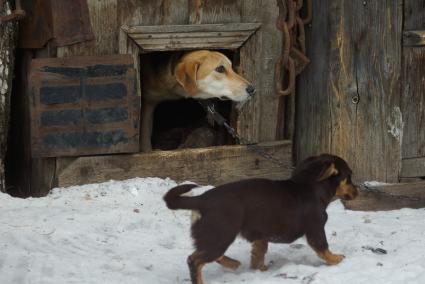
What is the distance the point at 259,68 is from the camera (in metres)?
7.27

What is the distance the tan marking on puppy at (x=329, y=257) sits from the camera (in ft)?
17.6

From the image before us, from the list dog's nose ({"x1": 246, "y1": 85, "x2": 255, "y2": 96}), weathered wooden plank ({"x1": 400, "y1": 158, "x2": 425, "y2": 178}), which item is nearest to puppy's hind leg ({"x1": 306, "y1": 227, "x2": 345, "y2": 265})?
dog's nose ({"x1": 246, "y1": 85, "x2": 255, "y2": 96})

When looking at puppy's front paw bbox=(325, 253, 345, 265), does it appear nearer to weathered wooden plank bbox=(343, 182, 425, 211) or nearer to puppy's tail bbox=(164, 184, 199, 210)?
puppy's tail bbox=(164, 184, 199, 210)

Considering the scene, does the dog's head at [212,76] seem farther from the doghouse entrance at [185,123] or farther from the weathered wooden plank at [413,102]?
the weathered wooden plank at [413,102]

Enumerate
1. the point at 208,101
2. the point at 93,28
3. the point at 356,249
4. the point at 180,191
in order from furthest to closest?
the point at 208,101 → the point at 93,28 → the point at 356,249 → the point at 180,191

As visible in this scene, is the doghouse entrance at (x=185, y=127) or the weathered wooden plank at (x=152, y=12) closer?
the weathered wooden plank at (x=152, y=12)

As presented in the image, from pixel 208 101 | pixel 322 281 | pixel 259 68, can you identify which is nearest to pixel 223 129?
pixel 208 101

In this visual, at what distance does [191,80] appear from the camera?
7.36 m

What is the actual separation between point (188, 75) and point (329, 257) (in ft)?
8.07

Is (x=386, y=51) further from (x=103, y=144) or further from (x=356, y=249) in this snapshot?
(x=103, y=144)

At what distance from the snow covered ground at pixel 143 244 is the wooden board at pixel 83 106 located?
34 cm

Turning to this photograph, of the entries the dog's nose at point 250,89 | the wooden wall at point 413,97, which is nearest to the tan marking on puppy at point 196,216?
the dog's nose at point 250,89

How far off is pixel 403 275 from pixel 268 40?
258 centimetres

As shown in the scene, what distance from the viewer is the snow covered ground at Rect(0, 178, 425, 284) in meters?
5.34
